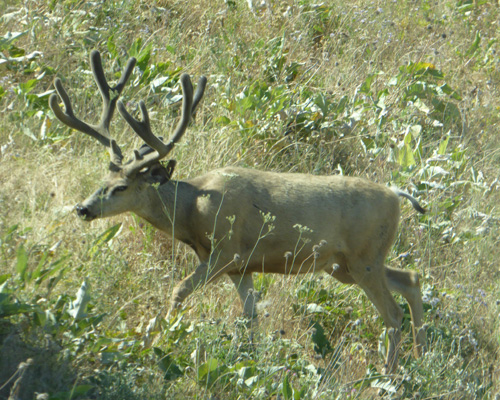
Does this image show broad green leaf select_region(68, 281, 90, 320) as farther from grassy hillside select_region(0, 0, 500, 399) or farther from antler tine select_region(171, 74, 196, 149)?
antler tine select_region(171, 74, 196, 149)

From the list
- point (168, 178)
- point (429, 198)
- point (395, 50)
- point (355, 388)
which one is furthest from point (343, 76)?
point (355, 388)

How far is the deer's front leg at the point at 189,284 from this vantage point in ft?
22.1

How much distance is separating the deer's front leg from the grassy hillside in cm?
16

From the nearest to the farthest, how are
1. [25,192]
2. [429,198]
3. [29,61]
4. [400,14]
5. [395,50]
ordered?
[25,192] → [429,198] → [29,61] → [395,50] → [400,14]

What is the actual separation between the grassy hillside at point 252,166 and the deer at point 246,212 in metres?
0.23

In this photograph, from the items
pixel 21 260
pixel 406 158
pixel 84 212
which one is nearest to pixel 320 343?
pixel 84 212

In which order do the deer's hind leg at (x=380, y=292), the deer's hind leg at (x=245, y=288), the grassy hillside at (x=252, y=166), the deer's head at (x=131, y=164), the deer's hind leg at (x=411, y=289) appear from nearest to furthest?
the grassy hillside at (x=252, y=166) < the deer's head at (x=131, y=164) < the deer's hind leg at (x=245, y=288) < the deer's hind leg at (x=380, y=292) < the deer's hind leg at (x=411, y=289)

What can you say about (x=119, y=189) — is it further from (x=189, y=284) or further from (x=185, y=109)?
(x=189, y=284)

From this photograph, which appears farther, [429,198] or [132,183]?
[429,198]

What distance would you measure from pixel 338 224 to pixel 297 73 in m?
3.82

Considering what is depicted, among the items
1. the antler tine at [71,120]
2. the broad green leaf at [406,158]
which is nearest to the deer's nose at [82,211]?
the antler tine at [71,120]

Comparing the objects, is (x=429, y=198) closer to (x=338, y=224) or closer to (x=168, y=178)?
(x=338, y=224)

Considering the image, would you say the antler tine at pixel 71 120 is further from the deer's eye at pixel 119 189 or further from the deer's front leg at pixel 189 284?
the deer's front leg at pixel 189 284

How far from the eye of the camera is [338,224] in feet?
24.6
